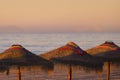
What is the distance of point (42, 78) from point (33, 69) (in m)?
11.6

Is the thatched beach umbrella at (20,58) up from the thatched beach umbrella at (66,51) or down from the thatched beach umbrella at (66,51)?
down

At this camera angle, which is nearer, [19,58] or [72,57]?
[19,58]

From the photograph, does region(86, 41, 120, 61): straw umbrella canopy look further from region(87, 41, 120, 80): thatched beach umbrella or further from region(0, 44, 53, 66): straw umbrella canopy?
region(0, 44, 53, 66): straw umbrella canopy

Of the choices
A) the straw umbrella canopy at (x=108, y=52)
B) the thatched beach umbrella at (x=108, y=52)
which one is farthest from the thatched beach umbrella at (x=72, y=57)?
the straw umbrella canopy at (x=108, y=52)

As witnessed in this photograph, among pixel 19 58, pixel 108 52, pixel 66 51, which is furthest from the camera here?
pixel 108 52

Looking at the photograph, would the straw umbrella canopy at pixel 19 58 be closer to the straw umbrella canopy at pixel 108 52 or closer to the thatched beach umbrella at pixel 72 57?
the thatched beach umbrella at pixel 72 57

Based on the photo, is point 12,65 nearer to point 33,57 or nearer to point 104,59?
point 33,57

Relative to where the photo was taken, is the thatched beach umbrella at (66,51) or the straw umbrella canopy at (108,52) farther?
the straw umbrella canopy at (108,52)

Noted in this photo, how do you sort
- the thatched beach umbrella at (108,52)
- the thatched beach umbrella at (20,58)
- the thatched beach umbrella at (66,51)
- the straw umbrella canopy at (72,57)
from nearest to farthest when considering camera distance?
the thatched beach umbrella at (20,58)
the straw umbrella canopy at (72,57)
the thatched beach umbrella at (66,51)
the thatched beach umbrella at (108,52)

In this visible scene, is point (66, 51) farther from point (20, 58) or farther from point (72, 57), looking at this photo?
point (20, 58)

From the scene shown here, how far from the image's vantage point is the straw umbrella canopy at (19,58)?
17844mm

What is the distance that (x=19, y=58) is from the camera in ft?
59.0

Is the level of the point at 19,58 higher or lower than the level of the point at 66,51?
lower

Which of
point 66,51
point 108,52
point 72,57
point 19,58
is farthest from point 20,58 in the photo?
point 108,52
